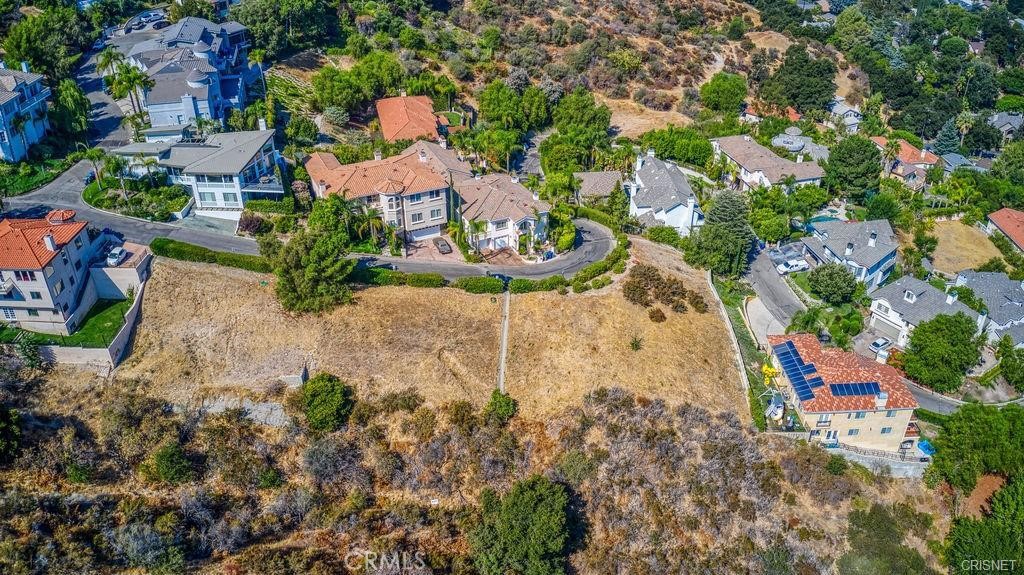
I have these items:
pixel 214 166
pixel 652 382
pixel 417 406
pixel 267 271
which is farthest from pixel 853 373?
pixel 214 166

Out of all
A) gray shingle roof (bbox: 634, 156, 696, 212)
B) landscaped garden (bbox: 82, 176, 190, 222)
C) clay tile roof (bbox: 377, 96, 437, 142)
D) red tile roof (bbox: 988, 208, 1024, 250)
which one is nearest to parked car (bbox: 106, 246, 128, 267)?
landscaped garden (bbox: 82, 176, 190, 222)

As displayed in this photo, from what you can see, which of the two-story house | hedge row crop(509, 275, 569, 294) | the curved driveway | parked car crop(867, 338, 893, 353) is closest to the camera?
the two-story house

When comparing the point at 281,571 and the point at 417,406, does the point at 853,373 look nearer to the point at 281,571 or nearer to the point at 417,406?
the point at 417,406

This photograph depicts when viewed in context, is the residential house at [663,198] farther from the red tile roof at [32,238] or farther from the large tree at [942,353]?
the red tile roof at [32,238]

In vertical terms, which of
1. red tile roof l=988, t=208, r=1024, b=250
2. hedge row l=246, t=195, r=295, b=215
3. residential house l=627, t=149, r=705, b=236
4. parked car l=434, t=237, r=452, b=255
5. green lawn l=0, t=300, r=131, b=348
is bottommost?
red tile roof l=988, t=208, r=1024, b=250

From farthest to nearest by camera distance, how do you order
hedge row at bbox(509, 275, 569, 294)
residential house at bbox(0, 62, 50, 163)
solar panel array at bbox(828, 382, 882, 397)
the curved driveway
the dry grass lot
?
the dry grass lot, residential house at bbox(0, 62, 50, 163), the curved driveway, hedge row at bbox(509, 275, 569, 294), solar panel array at bbox(828, 382, 882, 397)

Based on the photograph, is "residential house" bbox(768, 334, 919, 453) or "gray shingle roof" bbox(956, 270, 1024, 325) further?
"gray shingle roof" bbox(956, 270, 1024, 325)

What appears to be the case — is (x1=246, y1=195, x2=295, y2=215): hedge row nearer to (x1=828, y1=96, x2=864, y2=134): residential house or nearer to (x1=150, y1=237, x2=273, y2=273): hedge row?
(x1=150, y1=237, x2=273, y2=273): hedge row
